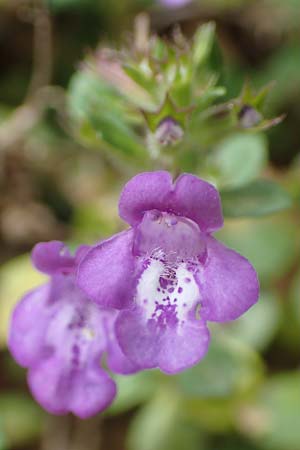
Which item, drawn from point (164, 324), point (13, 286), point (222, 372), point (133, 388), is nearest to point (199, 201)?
point (164, 324)

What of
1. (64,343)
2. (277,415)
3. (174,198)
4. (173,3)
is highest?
(173,3)

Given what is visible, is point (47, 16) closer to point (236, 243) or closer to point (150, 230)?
point (236, 243)

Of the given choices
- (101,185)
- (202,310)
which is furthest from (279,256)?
(202,310)

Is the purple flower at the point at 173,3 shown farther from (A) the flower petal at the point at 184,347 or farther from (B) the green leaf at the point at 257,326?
(A) the flower petal at the point at 184,347

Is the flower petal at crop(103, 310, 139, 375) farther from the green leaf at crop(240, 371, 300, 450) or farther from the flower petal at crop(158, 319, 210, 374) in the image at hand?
the green leaf at crop(240, 371, 300, 450)

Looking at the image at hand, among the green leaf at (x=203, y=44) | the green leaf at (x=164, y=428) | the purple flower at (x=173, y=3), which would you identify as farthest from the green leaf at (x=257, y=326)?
the purple flower at (x=173, y=3)

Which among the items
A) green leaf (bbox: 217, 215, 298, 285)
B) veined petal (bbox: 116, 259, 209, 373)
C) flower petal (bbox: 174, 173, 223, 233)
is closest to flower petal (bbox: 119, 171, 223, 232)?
flower petal (bbox: 174, 173, 223, 233)

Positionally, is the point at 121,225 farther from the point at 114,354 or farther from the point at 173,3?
the point at 173,3

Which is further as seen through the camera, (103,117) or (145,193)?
(103,117)
